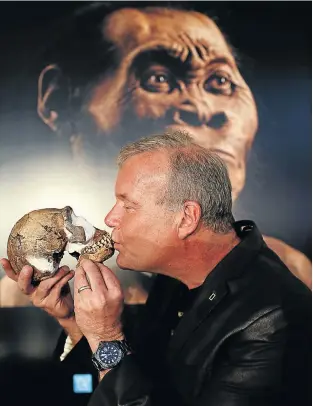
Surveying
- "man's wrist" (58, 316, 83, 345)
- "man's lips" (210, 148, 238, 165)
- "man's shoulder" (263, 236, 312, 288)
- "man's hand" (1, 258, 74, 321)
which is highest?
"man's lips" (210, 148, 238, 165)

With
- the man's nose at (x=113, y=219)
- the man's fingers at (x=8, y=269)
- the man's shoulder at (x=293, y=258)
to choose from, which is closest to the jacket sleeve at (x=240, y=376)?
the man's nose at (x=113, y=219)

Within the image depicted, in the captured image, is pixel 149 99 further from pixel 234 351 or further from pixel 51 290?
pixel 234 351

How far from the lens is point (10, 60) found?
9.53 feet

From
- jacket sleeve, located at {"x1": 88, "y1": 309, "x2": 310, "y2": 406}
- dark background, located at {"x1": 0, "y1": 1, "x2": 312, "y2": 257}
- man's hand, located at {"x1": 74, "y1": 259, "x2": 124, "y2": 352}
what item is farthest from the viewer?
dark background, located at {"x1": 0, "y1": 1, "x2": 312, "y2": 257}

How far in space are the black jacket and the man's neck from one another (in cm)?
4

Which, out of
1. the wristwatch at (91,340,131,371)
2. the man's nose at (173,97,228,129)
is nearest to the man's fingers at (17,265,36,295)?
the wristwatch at (91,340,131,371)

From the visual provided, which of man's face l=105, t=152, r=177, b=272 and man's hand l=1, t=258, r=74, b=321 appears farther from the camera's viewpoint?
man's hand l=1, t=258, r=74, b=321

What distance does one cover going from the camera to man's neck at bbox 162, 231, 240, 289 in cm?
163

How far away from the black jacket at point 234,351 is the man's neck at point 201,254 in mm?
39

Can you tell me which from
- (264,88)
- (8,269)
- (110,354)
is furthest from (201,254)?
(264,88)

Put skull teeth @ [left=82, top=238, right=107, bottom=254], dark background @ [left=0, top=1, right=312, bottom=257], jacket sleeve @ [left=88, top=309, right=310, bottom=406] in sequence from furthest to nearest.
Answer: dark background @ [left=0, top=1, right=312, bottom=257]
skull teeth @ [left=82, top=238, right=107, bottom=254]
jacket sleeve @ [left=88, top=309, right=310, bottom=406]

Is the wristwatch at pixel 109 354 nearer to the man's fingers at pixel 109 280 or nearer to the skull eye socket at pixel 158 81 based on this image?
the man's fingers at pixel 109 280

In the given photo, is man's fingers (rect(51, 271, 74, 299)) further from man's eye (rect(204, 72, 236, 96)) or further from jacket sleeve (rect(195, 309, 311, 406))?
man's eye (rect(204, 72, 236, 96))

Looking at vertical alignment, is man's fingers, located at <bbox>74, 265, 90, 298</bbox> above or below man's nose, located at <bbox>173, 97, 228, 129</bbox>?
below
